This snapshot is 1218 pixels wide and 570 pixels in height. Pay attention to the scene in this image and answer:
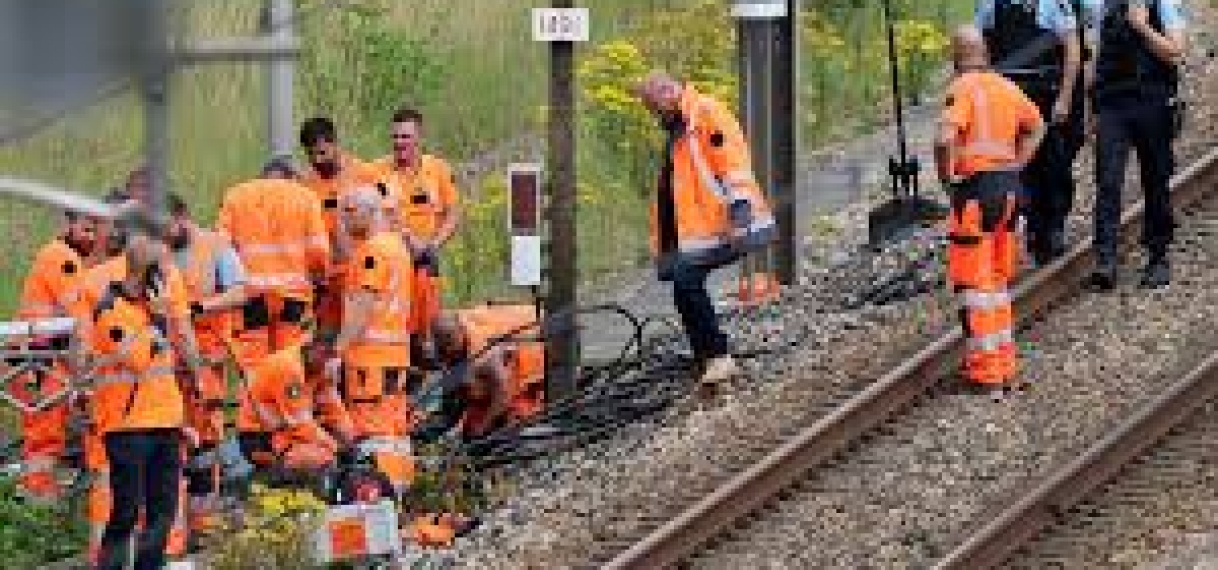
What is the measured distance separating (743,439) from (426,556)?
5.14 feet

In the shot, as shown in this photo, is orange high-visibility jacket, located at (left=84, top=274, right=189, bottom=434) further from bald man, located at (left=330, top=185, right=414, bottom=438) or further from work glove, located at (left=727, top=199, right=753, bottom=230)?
work glove, located at (left=727, top=199, right=753, bottom=230)

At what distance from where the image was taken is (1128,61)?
13.8 m

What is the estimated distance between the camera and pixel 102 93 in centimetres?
366

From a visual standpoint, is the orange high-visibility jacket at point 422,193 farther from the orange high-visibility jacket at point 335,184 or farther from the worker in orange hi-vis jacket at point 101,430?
the worker in orange hi-vis jacket at point 101,430

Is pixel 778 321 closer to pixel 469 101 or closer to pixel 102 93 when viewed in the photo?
pixel 469 101

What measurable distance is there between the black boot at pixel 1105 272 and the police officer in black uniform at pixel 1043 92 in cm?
42

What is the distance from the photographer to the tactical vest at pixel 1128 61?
45.0 ft

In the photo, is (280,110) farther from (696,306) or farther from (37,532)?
(37,532)

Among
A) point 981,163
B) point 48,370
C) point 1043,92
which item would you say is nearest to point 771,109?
point 1043,92

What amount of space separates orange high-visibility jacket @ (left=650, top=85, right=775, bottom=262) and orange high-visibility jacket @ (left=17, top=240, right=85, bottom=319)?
9.00ft

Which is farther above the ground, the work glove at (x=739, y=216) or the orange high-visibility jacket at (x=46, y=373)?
the work glove at (x=739, y=216)

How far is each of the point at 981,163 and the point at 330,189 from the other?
304 cm

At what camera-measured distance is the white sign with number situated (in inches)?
553

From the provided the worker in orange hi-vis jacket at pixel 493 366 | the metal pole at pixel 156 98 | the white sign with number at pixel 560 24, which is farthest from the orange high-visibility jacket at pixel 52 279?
the metal pole at pixel 156 98
